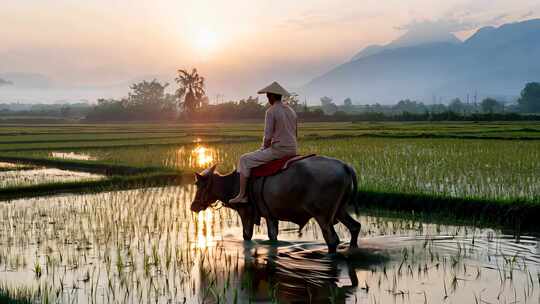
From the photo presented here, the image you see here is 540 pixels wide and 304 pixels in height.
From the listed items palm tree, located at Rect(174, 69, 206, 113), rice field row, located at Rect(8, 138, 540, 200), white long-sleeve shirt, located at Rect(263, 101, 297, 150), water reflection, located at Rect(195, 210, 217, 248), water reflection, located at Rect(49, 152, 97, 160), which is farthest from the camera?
palm tree, located at Rect(174, 69, 206, 113)

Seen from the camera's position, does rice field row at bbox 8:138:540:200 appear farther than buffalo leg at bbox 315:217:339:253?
Yes

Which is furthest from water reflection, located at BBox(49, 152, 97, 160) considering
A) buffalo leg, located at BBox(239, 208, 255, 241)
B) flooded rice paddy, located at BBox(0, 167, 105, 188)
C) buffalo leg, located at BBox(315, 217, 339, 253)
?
buffalo leg, located at BBox(315, 217, 339, 253)

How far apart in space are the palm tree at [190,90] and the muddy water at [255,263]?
186 ft

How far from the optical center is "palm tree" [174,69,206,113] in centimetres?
6469

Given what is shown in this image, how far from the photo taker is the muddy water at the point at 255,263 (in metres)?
4.96

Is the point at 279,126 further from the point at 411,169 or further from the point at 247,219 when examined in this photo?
the point at 411,169

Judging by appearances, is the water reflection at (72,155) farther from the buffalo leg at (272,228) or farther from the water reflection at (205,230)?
the buffalo leg at (272,228)

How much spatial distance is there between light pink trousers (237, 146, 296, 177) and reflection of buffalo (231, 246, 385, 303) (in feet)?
3.11

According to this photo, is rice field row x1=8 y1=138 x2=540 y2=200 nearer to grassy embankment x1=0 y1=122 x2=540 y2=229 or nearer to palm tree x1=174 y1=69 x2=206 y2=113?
grassy embankment x1=0 y1=122 x2=540 y2=229

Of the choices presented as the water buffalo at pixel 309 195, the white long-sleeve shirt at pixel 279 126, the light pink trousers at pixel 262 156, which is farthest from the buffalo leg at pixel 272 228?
the white long-sleeve shirt at pixel 279 126

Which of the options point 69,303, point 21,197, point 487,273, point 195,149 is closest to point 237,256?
point 69,303

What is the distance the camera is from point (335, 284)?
5195 millimetres

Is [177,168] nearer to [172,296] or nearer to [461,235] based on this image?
[461,235]

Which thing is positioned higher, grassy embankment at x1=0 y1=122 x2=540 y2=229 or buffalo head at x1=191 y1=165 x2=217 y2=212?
buffalo head at x1=191 y1=165 x2=217 y2=212
